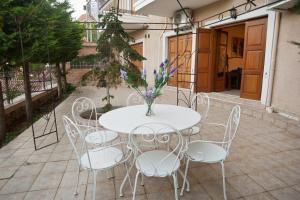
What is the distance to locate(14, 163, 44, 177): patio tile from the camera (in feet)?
7.45

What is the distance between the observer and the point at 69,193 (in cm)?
194

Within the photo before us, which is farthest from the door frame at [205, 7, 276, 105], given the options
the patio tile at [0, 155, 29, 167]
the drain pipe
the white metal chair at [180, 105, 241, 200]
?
the patio tile at [0, 155, 29, 167]

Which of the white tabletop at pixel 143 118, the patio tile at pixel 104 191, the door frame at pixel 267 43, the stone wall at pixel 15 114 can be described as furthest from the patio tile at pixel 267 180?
the stone wall at pixel 15 114

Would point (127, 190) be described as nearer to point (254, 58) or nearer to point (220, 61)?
point (254, 58)

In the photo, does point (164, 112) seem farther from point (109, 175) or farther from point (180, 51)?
point (180, 51)

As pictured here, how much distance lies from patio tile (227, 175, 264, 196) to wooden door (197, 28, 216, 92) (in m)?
3.99

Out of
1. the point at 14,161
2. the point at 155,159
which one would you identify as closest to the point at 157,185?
the point at 155,159

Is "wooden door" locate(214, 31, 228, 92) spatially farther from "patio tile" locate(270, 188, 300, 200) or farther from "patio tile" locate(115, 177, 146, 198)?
"patio tile" locate(115, 177, 146, 198)

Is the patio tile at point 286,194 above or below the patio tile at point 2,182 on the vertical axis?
above

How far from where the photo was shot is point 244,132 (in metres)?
3.46

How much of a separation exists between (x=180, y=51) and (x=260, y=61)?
2995mm

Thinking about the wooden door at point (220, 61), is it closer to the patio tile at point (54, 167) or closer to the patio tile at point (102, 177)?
the patio tile at point (102, 177)

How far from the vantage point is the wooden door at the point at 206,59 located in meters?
5.72

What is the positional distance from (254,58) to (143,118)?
3.70 metres
